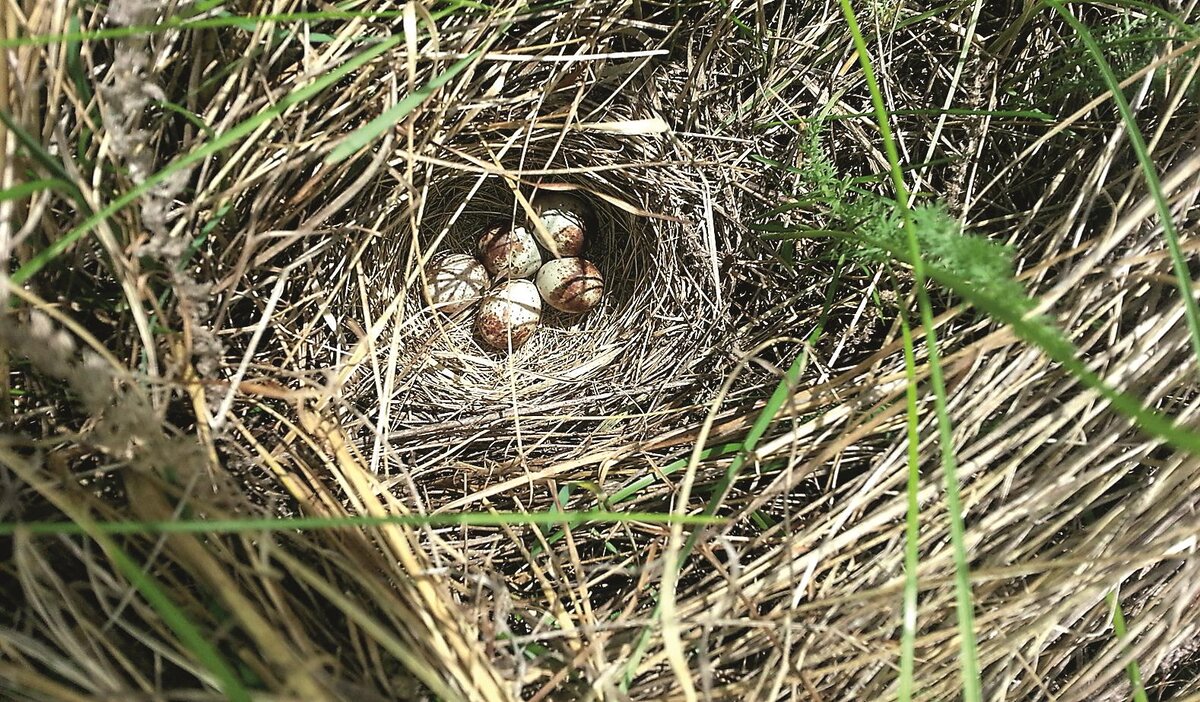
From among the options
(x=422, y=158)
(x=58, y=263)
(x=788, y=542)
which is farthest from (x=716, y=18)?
(x=58, y=263)

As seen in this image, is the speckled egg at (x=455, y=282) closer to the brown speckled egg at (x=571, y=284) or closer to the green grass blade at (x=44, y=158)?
the brown speckled egg at (x=571, y=284)


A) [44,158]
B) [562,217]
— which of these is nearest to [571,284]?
[562,217]

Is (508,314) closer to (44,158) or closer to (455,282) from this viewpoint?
(455,282)

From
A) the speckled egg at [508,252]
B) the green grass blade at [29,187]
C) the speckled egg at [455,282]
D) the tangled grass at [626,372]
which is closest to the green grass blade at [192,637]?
the tangled grass at [626,372]

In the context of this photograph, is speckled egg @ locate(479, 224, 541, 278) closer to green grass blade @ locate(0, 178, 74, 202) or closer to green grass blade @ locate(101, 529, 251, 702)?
green grass blade @ locate(0, 178, 74, 202)

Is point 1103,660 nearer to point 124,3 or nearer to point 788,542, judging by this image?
point 788,542

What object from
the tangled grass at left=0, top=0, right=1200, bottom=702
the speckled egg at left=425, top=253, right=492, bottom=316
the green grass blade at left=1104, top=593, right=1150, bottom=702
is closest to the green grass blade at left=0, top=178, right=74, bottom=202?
the tangled grass at left=0, top=0, right=1200, bottom=702
